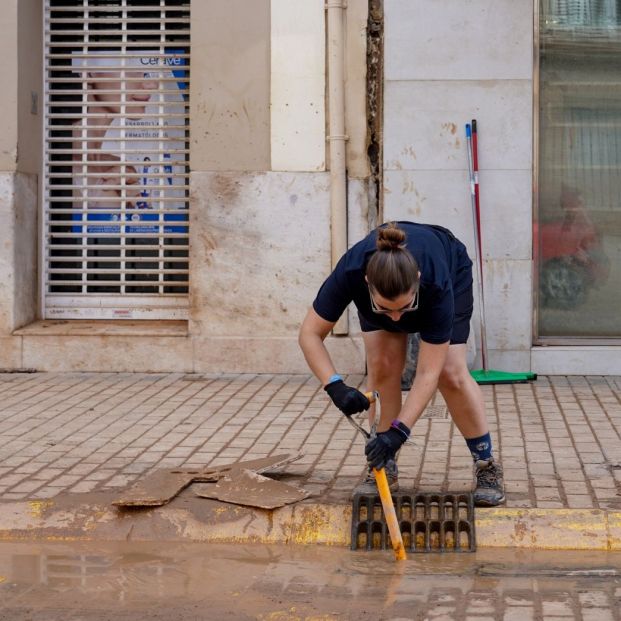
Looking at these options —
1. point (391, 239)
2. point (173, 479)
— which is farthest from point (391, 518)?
point (173, 479)

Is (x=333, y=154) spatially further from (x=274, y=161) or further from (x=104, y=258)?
(x=104, y=258)

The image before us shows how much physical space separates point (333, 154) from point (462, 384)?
174 inches

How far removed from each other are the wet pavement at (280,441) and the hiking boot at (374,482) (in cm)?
10

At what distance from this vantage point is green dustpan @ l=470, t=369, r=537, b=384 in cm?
905

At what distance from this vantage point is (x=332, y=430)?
23.9 feet

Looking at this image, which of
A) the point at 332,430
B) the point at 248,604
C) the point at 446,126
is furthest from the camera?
the point at 446,126

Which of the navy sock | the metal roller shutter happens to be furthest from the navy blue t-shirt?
the metal roller shutter

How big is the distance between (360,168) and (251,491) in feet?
14.6

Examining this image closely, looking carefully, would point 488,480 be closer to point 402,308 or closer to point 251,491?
point 251,491

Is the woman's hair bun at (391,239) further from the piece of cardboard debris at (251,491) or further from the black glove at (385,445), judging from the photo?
the piece of cardboard debris at (251,491)

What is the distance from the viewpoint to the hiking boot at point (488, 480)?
5.45m

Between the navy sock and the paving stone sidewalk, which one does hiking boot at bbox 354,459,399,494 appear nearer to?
the paving stone sidewalk

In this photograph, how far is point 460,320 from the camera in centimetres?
540

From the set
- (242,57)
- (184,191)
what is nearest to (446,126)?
(242,57)
